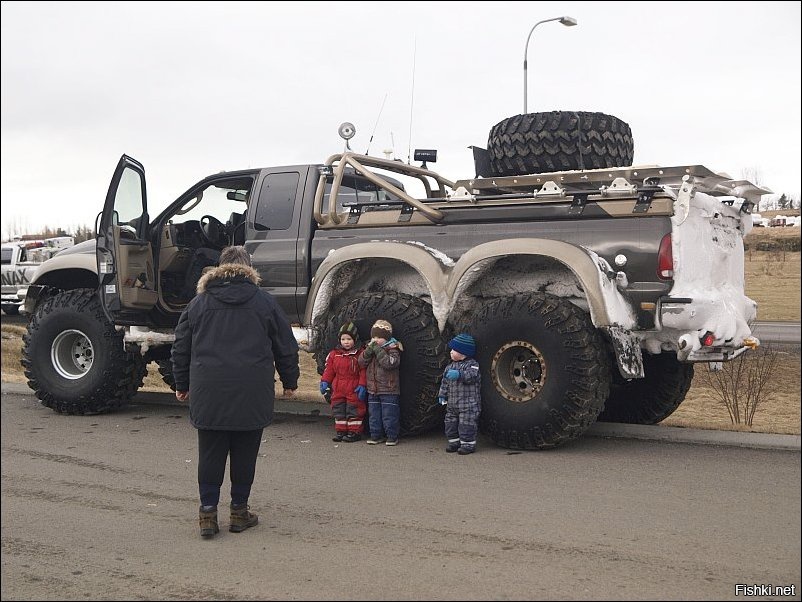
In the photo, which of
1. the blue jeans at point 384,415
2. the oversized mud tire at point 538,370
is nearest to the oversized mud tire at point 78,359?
the blue jeans at point 384,415

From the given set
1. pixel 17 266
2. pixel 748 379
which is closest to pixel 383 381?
pixel 748 379

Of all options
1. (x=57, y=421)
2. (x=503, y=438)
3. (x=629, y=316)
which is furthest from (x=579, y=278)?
(x=57, y=421)

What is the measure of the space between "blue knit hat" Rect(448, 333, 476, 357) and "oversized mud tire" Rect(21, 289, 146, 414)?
12.7 feet

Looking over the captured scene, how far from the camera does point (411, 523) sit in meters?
5.19

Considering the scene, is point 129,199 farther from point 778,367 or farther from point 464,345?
point 778,367

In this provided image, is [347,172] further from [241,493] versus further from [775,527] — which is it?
[775,527]

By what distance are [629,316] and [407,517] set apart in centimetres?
254

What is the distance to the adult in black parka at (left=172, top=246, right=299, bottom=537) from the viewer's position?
501 centimetres

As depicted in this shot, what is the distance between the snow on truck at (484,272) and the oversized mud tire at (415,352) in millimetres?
13

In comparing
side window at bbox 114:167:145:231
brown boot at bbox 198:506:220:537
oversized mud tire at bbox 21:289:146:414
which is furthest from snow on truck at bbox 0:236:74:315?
brown boot at bbox 198:506:220:537

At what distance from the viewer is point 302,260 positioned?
8.54 m

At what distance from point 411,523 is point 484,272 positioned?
9.48ft

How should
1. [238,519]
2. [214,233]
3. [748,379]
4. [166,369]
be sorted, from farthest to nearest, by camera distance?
[166,369], [214,233], [748,379], [238,519]

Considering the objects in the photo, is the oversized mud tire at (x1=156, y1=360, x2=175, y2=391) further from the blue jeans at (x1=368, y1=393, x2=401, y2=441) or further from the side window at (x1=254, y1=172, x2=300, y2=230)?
the blue jeans at (x1=368, y1=393, x2=401, y2=441)
